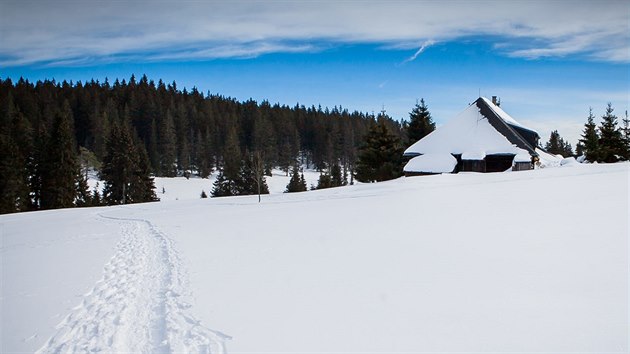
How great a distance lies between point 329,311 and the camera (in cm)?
653

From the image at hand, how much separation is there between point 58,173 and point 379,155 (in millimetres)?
34877

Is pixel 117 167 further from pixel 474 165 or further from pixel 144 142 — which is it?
pixel 144 142

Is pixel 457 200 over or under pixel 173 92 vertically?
under

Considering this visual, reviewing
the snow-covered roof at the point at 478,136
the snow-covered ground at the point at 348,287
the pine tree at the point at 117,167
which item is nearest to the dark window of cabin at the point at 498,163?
the snow-covered roof at the point at 478,136

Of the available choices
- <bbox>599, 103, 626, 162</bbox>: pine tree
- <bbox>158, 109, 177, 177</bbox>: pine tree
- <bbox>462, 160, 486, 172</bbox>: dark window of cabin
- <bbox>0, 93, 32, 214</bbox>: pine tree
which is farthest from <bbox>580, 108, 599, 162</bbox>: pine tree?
<bbox>158, 109, 177, 177</bbox>: pine tree

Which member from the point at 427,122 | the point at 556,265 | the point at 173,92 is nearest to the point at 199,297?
the point at 556,265

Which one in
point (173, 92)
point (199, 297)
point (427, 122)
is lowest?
point (199, 297)

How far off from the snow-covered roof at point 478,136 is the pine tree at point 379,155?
4339mm

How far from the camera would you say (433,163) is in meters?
37.4

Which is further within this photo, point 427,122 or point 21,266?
point 427,122

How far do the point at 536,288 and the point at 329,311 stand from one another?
3650 mm

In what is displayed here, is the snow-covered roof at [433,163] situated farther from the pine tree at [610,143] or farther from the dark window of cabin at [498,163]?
the pine tree at [610,143]

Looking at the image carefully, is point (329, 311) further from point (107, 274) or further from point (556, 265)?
point (107, 274)

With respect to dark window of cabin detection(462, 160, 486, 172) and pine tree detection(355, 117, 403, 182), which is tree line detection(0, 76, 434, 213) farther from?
dark window of cabin detection(462, 160, 486, 172)
